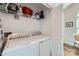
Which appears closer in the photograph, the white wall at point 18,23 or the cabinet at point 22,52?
the cabinet at point 22,52

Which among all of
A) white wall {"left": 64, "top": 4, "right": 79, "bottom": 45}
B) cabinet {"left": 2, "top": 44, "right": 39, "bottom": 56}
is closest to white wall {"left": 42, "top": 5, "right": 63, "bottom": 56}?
white wall {"left": 64, "top": 4, "right": 79, "bottom": 45}

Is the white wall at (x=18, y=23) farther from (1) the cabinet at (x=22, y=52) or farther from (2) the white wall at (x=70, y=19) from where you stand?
(2) the white wall at (x=70, y=19)

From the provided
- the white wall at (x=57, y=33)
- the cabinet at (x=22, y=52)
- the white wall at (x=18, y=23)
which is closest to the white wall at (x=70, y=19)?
the white wall at (x=57, y=33)

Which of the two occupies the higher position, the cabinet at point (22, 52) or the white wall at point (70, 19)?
the white wall at point (70, 19)

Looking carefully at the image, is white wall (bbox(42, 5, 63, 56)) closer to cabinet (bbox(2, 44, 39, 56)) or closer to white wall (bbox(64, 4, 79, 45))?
white wall (bbox(64, 4, 79, 45))

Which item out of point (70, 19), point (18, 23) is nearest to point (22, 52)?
point (18, 23)

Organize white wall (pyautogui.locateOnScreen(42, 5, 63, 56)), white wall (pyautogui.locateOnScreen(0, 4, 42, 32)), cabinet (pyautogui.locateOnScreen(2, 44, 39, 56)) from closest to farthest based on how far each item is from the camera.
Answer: cabinet (pyautogui.locateOnScreen(2, 44, 39, 56)) < white wall (pyautogui.locateOnScreen(0, 4, 42, 32)) < white wall (pyautogui.locateOnScreen(42, 5, 63, 56))

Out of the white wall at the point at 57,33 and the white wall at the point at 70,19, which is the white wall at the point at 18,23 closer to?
the white wall at the point at 57,33

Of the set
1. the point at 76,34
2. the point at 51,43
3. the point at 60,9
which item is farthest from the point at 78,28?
the point at 51,43

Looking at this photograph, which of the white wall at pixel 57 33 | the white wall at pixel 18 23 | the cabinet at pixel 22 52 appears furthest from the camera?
the white wall at pixel 57 33

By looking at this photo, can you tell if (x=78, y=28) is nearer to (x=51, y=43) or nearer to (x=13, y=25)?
(x=51, y=43)

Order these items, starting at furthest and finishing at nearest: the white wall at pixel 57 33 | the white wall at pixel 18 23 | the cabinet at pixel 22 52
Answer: the white wall at pixel 57 33 → the white wall at pixel 18 23 → the cabinet at pixel 22 52

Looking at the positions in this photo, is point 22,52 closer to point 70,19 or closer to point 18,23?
point 18,23

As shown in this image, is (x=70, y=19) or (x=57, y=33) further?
(x=57, y=33)
